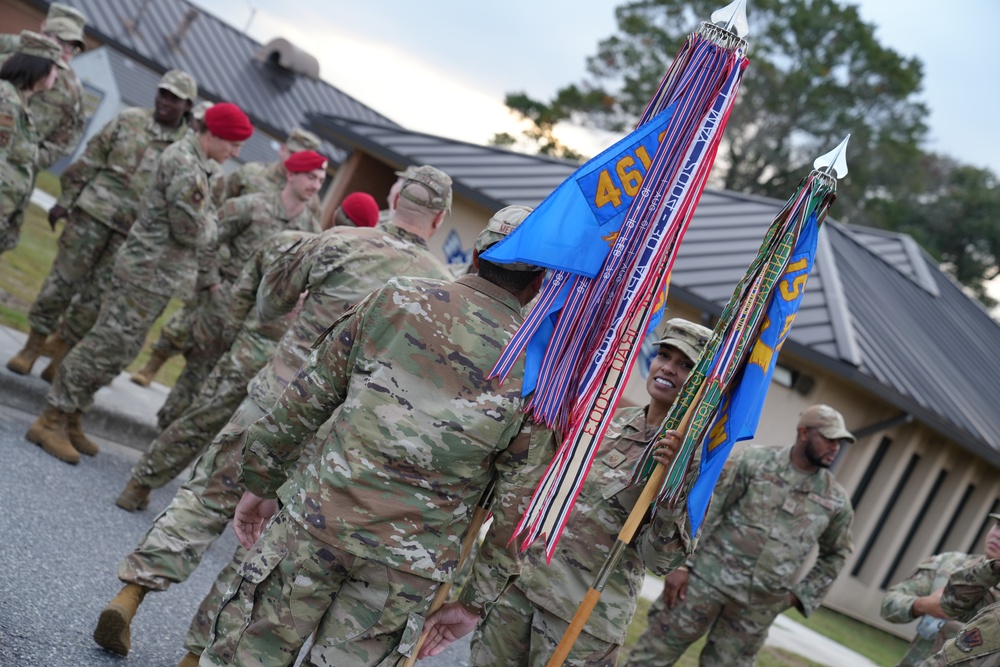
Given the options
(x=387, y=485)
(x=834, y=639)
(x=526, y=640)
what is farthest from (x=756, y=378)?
(x=834, y=639)

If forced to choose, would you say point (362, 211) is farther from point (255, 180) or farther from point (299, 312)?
point (255, 180)

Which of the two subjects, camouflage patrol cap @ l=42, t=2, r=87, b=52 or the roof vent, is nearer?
camouflage patrol cap @ l=42, t=2, r=87, b=52

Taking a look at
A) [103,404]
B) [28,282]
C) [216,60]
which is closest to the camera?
[103,404]

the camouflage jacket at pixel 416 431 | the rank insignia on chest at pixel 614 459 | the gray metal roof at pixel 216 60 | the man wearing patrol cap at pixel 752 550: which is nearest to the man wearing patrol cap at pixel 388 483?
the camouflage jacket at pixel 416 431

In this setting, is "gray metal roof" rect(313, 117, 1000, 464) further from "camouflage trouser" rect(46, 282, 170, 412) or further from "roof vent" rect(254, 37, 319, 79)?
"roof vent" rect(254, 37, 319, 79)

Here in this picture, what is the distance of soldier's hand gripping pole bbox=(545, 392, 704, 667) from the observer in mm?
4094

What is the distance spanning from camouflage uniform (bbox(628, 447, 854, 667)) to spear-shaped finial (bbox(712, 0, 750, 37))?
3.28m

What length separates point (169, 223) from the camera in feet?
23.0

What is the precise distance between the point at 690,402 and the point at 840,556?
2971mm

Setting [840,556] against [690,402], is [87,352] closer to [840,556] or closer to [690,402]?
[690,402]

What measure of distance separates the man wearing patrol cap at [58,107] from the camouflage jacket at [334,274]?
3358mm

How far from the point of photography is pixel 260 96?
109 feet

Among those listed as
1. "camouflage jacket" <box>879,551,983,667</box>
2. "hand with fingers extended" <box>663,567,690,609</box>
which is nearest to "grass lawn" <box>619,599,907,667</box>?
"hand with fingers extended" <box>663,567,690,609</box>

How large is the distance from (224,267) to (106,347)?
1.31 meters
